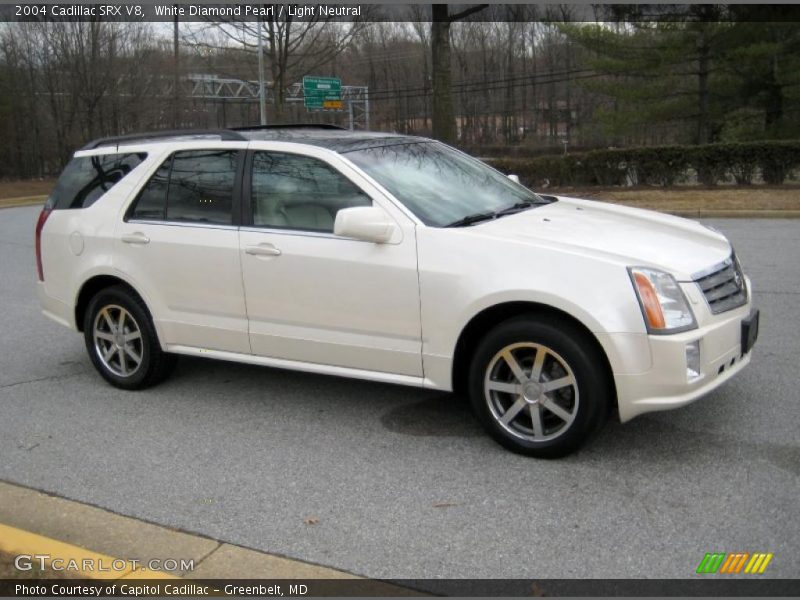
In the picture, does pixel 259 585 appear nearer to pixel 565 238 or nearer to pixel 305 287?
pixel 305 287

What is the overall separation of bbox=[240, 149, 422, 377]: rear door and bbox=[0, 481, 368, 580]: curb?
1461mm

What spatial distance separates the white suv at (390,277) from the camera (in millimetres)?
3936

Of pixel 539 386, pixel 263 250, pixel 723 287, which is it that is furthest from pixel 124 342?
pixel 723 287

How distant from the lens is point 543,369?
4.12 meters

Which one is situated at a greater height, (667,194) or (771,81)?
(771,81)

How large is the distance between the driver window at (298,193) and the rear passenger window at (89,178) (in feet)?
3.69

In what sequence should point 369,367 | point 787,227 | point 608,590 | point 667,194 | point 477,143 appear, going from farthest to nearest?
point 477,143, point 667,194, point 787,227, point 369,367, point 608,590

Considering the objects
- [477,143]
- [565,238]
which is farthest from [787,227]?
[477,143]

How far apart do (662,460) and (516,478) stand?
0.78 metres

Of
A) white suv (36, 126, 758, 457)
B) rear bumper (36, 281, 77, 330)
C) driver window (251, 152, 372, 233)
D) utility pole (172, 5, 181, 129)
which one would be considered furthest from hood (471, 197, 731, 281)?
utility pole (172, 5, 181, 129)

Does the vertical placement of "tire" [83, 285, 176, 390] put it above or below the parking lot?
above

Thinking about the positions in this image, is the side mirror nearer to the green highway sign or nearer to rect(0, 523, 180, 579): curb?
rect(0, 523, 180, 579): curb

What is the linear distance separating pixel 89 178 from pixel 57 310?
1.01 meters

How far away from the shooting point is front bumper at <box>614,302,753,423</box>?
3797 mm
